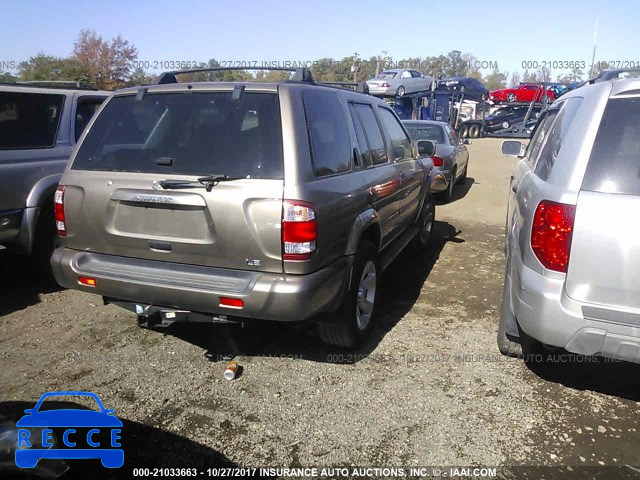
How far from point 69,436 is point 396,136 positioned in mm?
3981

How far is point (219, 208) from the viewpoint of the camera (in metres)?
2.86

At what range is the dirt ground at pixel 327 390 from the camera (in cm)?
266

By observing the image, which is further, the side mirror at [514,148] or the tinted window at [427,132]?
the tinted window at [427,132]

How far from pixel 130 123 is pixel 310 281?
5.55 ft

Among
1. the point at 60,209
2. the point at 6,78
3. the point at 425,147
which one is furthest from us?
the point at 6,78

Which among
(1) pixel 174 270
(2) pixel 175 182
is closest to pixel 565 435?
(1) pixel 174 270

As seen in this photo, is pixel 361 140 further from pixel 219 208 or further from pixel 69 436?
pixel 69 436

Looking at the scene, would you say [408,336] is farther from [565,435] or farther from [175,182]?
[175,182]

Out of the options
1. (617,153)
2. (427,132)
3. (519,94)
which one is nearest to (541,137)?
(617,153)

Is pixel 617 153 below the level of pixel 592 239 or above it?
above

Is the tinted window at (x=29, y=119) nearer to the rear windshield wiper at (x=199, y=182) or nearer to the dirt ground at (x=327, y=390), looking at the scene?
the dirt ground at (x=327, y=390)

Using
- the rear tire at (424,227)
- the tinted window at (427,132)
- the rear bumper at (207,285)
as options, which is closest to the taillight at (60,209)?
the rear bumper at (207,285)

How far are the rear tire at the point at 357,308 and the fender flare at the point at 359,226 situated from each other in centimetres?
10

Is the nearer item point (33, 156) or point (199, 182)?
point (199, 182)
